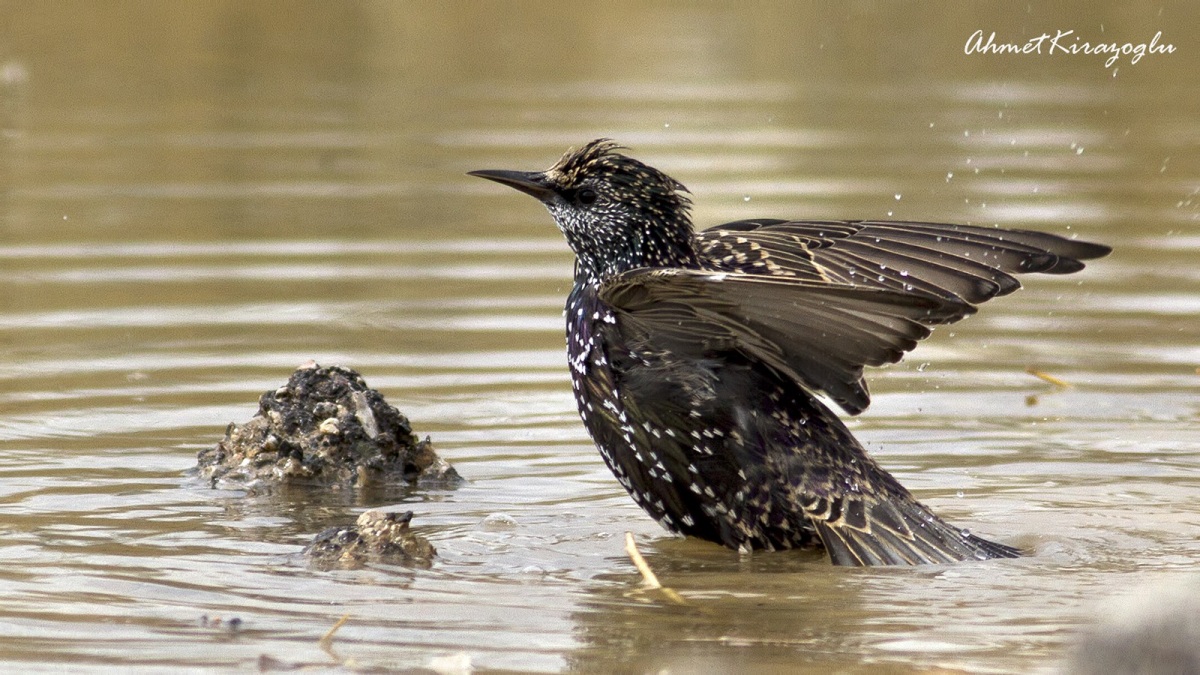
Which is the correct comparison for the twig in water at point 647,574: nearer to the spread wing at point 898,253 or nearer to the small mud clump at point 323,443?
the spread wing at point 898,253

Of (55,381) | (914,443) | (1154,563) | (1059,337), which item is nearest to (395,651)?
(1154,563)

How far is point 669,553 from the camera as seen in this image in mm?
6223

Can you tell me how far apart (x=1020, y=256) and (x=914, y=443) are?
1.58 metres

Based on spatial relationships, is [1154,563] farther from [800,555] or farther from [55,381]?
[55,381]

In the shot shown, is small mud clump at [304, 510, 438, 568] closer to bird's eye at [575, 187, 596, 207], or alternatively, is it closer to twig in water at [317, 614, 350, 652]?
twig in water at [317, 614, 350, 652]

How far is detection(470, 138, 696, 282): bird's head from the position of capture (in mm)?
6312

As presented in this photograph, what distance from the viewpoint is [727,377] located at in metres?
6.01

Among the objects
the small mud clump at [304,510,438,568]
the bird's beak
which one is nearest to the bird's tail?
the small mud clump at [304,510,438,568]

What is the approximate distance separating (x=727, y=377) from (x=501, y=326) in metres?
3.48

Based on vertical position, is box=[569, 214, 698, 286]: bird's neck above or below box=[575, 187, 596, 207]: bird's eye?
below

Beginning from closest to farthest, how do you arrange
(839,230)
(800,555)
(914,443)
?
(800,555)
(839,230)
(914,443)

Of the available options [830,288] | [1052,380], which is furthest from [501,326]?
[830,288]

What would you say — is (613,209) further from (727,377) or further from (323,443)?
(323,443)

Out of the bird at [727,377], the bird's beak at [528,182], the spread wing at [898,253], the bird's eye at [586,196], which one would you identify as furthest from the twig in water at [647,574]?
the bird's beak at [528,182]
